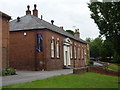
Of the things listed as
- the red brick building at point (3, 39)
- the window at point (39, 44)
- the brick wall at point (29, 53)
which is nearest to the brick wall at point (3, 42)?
the red brick building at point (3, 39)

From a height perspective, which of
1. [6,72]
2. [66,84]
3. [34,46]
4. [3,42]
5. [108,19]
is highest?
[108,19]

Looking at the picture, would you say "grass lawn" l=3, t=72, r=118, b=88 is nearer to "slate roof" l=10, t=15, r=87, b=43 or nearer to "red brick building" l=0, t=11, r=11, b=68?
"red brick building" l=0, t=11, r=11, b=68

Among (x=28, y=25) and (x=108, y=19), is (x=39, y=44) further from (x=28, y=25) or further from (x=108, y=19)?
(x=108, y=19)

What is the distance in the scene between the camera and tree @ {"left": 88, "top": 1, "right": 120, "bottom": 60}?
1527 centimetres

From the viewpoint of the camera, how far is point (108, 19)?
15.8 m

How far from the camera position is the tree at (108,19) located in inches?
601

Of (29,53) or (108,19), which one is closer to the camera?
(108,19)

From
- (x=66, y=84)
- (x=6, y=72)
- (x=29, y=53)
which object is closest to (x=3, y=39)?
(x=6, y=72)

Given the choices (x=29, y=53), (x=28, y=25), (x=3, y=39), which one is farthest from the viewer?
(x=28, y=25)

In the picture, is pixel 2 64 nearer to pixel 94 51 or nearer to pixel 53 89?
pixel 53 89

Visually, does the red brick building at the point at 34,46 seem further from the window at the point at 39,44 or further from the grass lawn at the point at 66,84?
the grass lawn at the point at 66,84

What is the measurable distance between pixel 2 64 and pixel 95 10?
11.7 metres

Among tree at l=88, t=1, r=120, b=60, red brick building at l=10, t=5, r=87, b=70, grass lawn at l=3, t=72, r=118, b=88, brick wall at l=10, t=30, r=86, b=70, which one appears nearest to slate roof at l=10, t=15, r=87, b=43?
red brick building at l=10, t=5, r=87, b=70

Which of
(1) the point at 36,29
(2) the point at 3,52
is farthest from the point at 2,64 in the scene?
(1) the point at 36,29
